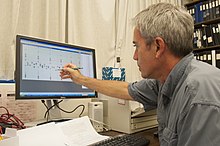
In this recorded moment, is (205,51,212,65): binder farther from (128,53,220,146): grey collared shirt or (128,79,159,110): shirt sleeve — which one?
(128,53,220,146): grey collared shirt

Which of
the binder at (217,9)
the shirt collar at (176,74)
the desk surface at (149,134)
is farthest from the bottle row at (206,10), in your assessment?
the shirt collar at (176,74)

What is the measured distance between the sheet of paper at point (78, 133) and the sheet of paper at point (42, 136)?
0.15ft

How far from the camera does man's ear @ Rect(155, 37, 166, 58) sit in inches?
33.9

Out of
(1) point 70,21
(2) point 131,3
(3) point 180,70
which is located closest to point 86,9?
(1) point 70,21

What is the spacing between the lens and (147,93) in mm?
1244

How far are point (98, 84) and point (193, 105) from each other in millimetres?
783

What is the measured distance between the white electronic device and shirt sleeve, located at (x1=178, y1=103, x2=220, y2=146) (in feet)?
2.69

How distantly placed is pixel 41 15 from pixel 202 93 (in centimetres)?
142

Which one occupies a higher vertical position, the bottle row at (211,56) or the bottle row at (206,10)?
the bottle row at (206,10)

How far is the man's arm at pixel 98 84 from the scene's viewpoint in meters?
1.31

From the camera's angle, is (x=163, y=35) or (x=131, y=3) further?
(x=131, y=3)

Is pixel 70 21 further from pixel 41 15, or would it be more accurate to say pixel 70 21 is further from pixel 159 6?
pixel 159 6

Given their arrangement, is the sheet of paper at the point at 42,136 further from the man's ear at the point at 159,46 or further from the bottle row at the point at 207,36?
the bottle row at the point at 207,36

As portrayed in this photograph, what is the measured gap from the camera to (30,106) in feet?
4.44
